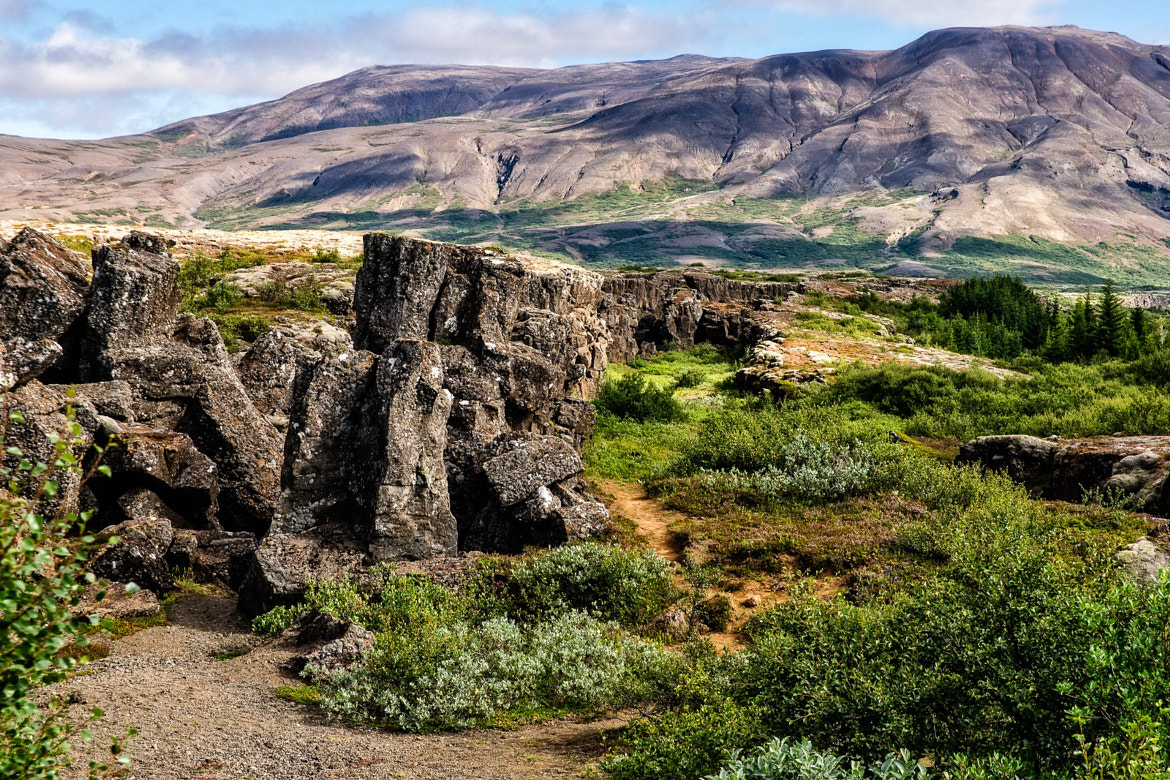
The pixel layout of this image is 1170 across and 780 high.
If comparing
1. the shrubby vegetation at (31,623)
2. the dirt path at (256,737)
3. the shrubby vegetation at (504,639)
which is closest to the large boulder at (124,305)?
the dirt path at (256,737)

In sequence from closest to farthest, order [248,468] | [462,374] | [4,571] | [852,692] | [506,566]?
[4,571] < [852,692] < [506,566] < [248,468] < [462,374]

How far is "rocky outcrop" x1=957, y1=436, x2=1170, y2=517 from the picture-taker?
1445 cm

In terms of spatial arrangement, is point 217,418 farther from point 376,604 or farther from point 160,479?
point 376,604

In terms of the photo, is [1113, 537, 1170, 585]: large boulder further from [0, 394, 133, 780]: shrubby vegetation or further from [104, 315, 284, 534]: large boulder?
[104, 315, 284, 534]: large boulder

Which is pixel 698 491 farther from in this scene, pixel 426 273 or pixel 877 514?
pixel 426 273

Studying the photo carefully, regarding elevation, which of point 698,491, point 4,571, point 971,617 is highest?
point 4,571

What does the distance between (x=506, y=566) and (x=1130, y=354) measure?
109ft

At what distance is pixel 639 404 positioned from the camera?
2653cm

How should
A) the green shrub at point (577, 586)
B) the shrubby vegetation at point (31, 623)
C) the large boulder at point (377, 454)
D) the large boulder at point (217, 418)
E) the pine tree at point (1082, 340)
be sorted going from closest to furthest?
1. the shrubby vegetation at point (31, 623)
2. the green shrub at point (577, 586)
3. the large boulder at point (377, 454)
4. the large boulder at point (217, 418)
5. the pine tree at point (1082, 340)

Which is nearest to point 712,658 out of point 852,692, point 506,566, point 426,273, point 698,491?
point 852,692

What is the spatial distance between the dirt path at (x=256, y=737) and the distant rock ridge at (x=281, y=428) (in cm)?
228

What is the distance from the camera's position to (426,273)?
20.6m

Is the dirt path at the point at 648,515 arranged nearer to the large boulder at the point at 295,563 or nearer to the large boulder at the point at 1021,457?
the large boulder at the point at 295,563

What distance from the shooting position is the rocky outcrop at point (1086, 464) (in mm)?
14445
